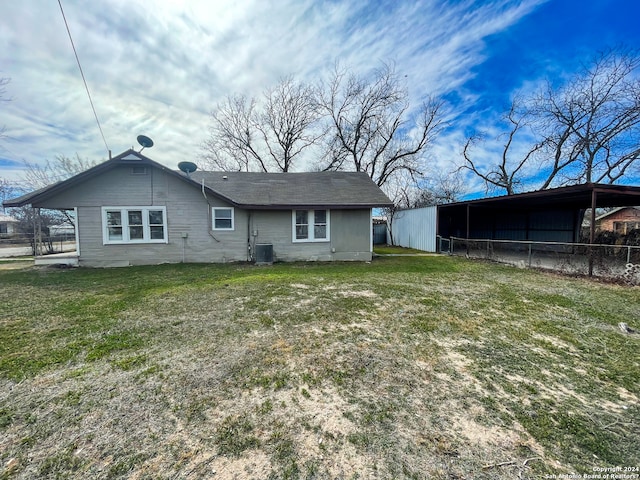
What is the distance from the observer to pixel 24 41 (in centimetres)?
702

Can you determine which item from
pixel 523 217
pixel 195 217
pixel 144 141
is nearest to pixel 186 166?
pixel 144 141

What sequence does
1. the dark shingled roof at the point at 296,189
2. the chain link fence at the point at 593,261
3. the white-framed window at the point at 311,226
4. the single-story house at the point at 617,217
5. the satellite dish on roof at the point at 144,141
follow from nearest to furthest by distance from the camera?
the chain link fence at the point at 593,261 < the satellite dish on roof at the point at 144,141 < the dark shingled roof at the point at 296,189 < the white-framed window at the point at 311,226 < the single-story house at the point at 617,217

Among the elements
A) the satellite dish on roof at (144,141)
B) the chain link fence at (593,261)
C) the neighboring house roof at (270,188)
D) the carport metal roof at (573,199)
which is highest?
A: the satellite dish on roof at (144,141)

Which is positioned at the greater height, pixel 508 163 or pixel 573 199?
pixel 508 163

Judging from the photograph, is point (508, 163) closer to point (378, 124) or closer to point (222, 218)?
point (378, 124)

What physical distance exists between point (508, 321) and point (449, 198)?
24023mm

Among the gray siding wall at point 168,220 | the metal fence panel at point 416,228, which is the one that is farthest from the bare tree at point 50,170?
the metal fence panel at point 416,228

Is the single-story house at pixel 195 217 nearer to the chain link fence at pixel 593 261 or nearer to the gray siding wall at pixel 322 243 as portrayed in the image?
the gray siding wall at pixel 322 243

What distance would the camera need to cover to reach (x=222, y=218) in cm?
1089

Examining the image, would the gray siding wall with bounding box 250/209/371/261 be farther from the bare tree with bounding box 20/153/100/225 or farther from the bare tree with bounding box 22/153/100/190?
the bare tree with bounding box 22/153/100/190

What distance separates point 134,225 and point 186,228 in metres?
1.86

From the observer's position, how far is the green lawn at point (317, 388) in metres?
1.88

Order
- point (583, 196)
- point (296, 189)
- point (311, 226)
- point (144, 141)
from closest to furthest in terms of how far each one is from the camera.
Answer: point (144, 141), point (583, 196), point (311, 226), point (296, 189)

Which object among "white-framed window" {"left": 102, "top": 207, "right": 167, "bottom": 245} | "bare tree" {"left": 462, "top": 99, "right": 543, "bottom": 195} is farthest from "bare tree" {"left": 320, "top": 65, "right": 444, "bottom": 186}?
"white-framed window" {"left": 102, "top": 207, "right": 167, "bottom": 245}
